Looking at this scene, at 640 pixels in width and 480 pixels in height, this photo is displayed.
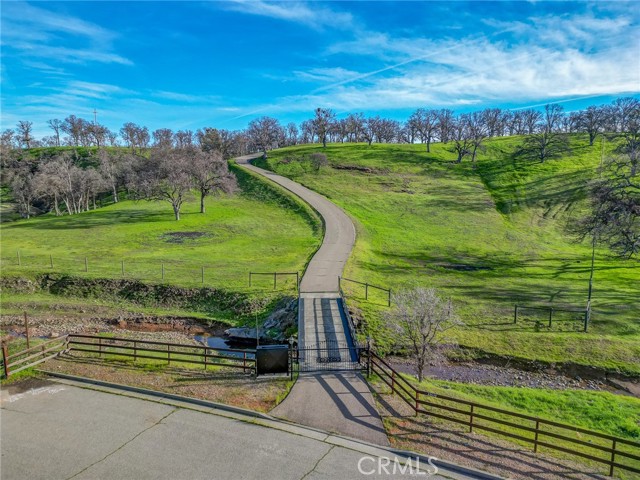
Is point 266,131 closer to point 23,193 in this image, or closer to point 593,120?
point 23,193

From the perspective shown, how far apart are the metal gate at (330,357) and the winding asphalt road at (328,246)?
7.37 meters

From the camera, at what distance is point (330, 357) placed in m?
19.5

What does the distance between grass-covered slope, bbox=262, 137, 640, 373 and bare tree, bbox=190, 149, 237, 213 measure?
57.7ft

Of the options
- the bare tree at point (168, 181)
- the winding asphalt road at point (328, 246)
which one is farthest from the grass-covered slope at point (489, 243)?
the bare tree at point (168, 181)

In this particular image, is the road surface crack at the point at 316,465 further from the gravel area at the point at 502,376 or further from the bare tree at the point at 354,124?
the bare tree at the point at 354,124

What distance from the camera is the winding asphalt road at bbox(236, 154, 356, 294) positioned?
95.8 feet

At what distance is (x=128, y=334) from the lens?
25453 millimetres

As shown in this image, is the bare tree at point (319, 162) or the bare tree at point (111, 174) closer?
the bare tree at point (111, 174)

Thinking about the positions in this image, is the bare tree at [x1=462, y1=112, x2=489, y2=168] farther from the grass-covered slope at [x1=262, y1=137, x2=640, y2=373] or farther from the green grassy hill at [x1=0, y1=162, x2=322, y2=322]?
the green grassy hill at [x1=0, y1=162, x2=322, y2=322]

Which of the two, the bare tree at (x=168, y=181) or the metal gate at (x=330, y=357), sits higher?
the bare tree at (x=168, y=181)

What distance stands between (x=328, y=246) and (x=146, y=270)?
58.4 ft

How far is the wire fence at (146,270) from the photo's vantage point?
3169 cm

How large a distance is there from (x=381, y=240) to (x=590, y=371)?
92.2 feet

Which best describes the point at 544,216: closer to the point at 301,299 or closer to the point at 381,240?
the point at 381,240
